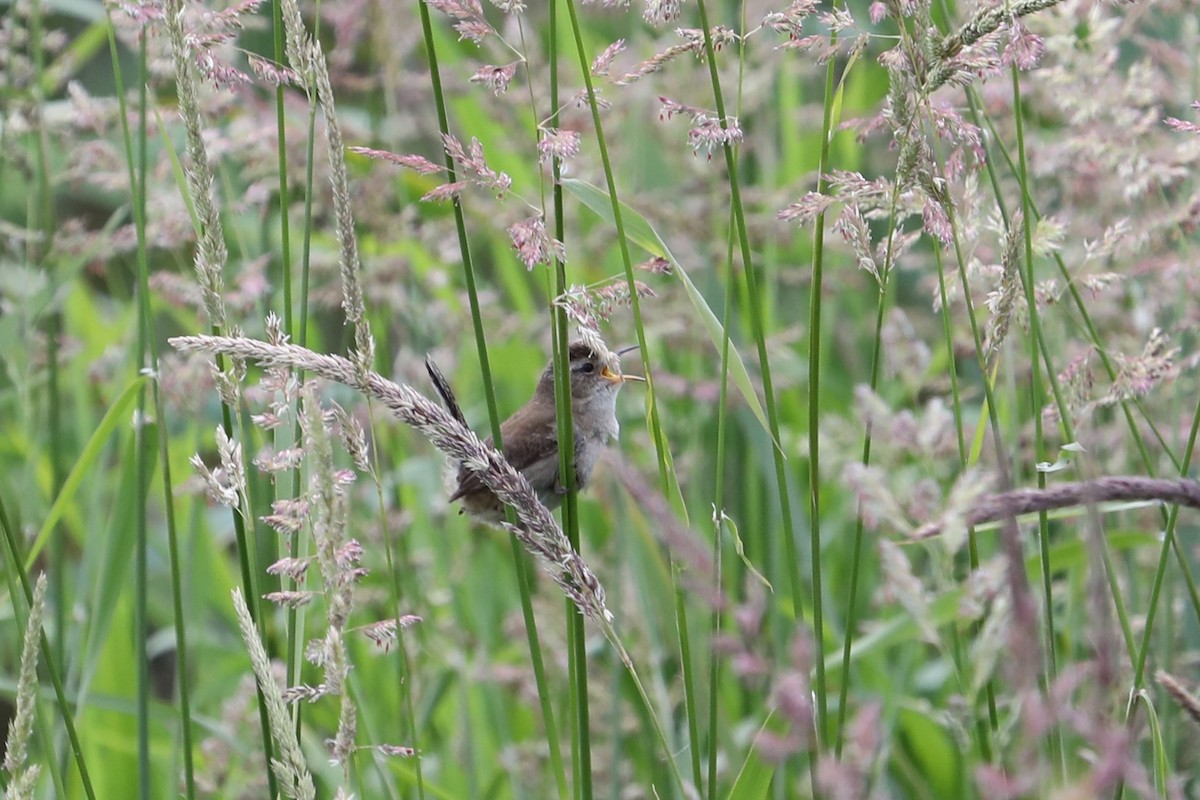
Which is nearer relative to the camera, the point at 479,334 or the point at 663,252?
the point at 479,334

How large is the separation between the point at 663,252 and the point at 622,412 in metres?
2.21

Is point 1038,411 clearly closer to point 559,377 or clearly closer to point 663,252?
point 663,252

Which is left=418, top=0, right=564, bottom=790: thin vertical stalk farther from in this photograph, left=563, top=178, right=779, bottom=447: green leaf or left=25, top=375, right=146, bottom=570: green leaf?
left=25, top=375, right=146, bottom=570: green leaf

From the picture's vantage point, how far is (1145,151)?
2.44 m

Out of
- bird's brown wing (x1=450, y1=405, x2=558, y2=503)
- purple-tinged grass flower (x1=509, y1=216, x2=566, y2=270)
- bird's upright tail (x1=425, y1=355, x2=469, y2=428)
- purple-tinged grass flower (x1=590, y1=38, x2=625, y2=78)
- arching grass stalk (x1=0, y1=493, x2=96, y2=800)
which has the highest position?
purple-tinged grass flower (x1=590, y1=38, x2=625, y2=78)

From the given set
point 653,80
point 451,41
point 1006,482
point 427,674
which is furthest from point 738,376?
point 451,41

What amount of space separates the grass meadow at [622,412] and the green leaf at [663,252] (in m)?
0.01

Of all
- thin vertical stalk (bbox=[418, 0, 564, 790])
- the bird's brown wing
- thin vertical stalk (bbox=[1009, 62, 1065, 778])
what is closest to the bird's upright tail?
thin vertical stalk (bbox=[418, 0, 564, 790])

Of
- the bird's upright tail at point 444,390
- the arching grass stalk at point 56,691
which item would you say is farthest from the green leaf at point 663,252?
the arching grass stalk at point 56,691

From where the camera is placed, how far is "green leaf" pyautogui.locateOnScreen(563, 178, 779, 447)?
1604 mm

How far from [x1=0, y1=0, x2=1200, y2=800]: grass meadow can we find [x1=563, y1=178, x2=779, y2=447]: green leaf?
12mm

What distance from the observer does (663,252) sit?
5.43 feet

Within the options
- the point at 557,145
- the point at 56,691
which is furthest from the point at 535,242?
the point at 56,691

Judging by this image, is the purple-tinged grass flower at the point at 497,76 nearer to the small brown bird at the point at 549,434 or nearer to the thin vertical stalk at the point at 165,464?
the thin vertical stalk at the point at 165,464
